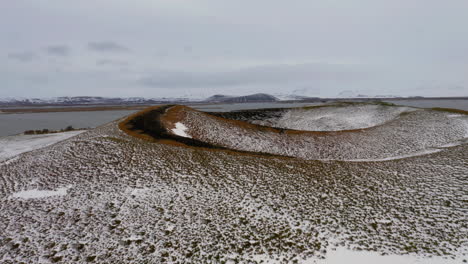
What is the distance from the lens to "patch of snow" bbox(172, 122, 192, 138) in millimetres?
32359

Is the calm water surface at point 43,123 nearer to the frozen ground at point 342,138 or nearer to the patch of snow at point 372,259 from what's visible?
the frozen ground at point 342,138

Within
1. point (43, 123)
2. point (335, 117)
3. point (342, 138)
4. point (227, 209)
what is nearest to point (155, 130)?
point (227, 209)

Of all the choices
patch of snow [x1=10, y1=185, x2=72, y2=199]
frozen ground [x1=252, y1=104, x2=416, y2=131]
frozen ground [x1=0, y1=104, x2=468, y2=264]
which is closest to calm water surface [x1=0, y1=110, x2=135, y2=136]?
patch of snow [x1=10, y1=185, x2=72, y2=199]

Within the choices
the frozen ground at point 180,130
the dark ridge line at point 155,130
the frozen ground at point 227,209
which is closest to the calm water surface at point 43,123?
the dark ridge line at point 155,130

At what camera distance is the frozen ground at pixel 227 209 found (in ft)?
33.0

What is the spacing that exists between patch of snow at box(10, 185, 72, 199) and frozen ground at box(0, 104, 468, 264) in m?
0.35

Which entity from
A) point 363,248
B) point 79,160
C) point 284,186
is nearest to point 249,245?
point 363,248

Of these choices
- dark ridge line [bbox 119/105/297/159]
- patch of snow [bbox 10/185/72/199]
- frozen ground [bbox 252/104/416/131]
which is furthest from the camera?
frozen ground [bbox 252/104/416/131]

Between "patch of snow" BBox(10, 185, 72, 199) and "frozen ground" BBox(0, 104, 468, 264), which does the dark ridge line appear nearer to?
"frozen ground" BBox(0, 104, 468, 264)

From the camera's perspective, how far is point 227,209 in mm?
13383

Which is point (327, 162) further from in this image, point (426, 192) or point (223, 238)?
point (223, 238)

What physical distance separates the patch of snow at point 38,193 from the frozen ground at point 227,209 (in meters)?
0.35

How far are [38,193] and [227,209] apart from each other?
44.6ft

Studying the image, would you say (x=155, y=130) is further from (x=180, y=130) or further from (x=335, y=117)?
(x=335, y=117)
